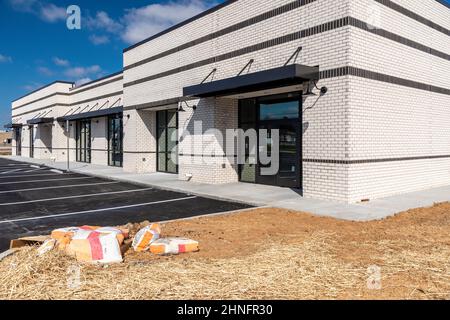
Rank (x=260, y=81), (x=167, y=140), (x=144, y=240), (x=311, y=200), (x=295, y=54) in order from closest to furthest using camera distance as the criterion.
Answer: (x=144, y=240) → (x=311, y=200) → (x=260, y=81) → (x=295, y=54) → (x=167, y=140)

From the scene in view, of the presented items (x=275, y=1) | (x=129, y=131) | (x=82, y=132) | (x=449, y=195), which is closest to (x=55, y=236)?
(x=275, y=1)

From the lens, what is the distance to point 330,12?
10508 mm

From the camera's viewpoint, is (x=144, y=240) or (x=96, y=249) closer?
(x=96, y=249)

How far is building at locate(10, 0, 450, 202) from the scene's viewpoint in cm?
1037

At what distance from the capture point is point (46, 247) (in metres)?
5.29

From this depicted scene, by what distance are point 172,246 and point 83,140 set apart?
92.8ft

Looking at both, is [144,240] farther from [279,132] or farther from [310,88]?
[279,132]

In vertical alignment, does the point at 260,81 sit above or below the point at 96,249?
above

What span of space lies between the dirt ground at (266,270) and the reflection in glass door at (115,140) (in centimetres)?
1927

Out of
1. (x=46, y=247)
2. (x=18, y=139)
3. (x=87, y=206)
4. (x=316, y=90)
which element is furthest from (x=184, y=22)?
(x=18, y=139)

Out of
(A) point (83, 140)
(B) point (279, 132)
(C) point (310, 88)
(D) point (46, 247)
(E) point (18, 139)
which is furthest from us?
(E) point (18, 139)

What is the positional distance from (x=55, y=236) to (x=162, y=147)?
15280 mm

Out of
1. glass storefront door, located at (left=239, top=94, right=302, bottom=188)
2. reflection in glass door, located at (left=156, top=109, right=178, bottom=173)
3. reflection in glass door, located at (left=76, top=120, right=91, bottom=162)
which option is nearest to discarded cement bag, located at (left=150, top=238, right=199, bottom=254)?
glass storefront door, located at (left=239, top=94, right=302, bottom=188)

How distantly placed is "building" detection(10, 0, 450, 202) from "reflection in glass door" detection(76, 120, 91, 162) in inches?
480
